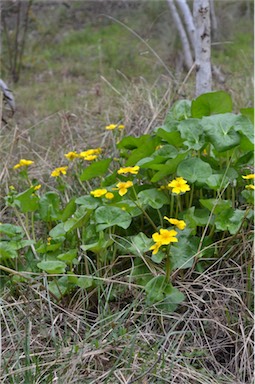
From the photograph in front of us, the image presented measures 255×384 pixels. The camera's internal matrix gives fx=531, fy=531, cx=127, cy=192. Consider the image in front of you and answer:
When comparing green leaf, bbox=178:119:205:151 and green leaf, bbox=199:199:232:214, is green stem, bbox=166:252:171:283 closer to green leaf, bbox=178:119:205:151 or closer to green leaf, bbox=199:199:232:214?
green leaf, bbox=199:199:232:214

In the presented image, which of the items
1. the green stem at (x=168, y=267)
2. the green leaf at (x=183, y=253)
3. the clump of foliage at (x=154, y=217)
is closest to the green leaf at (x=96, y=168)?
the clump of foliage at (x=154, y=217)

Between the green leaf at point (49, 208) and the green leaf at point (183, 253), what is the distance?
1.94ft

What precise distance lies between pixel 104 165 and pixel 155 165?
26 cm

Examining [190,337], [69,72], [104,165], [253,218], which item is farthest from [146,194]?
[69,72]

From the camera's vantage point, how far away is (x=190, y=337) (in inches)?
69.7

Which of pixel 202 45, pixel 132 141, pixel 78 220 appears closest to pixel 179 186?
pixel 78 220

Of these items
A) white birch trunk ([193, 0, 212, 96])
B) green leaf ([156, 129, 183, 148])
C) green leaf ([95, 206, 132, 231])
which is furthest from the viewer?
white birch trunk ([193, 0, 212, 96])

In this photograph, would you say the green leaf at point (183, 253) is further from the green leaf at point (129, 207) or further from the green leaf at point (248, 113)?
the green leaf at point (248, 113)

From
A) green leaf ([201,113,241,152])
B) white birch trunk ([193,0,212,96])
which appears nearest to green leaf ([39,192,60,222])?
green leaf ([201,113,241,152])

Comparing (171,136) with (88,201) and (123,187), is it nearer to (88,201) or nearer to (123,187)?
(123,187)

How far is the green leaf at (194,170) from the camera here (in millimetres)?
2025

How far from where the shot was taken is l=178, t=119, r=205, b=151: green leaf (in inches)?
83.6

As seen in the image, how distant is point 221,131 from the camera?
2.08 meters

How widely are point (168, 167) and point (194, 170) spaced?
0.10m
